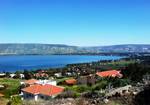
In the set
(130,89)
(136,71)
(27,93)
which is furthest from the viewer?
(27,93)

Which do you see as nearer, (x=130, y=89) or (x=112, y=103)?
(x=112, y=103)

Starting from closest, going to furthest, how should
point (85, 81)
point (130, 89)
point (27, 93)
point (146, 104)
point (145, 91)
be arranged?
1. point (146, 104)
2. point (145, 91)
3. point (130, 89)
4. point (27, 93)
5. point (85, 81)

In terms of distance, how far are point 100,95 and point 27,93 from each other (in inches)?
907

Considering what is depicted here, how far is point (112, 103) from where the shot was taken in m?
10.9

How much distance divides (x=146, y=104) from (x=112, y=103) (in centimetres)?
120

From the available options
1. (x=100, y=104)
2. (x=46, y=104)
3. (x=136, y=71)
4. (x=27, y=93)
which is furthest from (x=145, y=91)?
(x=27, y=93)

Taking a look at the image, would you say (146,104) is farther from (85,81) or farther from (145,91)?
(85,81)

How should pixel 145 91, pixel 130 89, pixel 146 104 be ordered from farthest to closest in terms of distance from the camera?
1. pixel 130 89
2. pixel 145 91
3. pixel 146 104

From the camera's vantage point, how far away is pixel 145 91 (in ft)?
36.9

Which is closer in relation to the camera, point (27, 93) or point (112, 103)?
point (112, 103)

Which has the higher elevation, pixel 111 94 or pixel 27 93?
pixel 111 94

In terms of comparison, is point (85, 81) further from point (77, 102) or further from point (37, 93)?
point (77, 102)

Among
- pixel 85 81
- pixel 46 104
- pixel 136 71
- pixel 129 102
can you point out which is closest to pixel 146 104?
pixel 129 102

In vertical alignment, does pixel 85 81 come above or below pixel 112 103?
below
